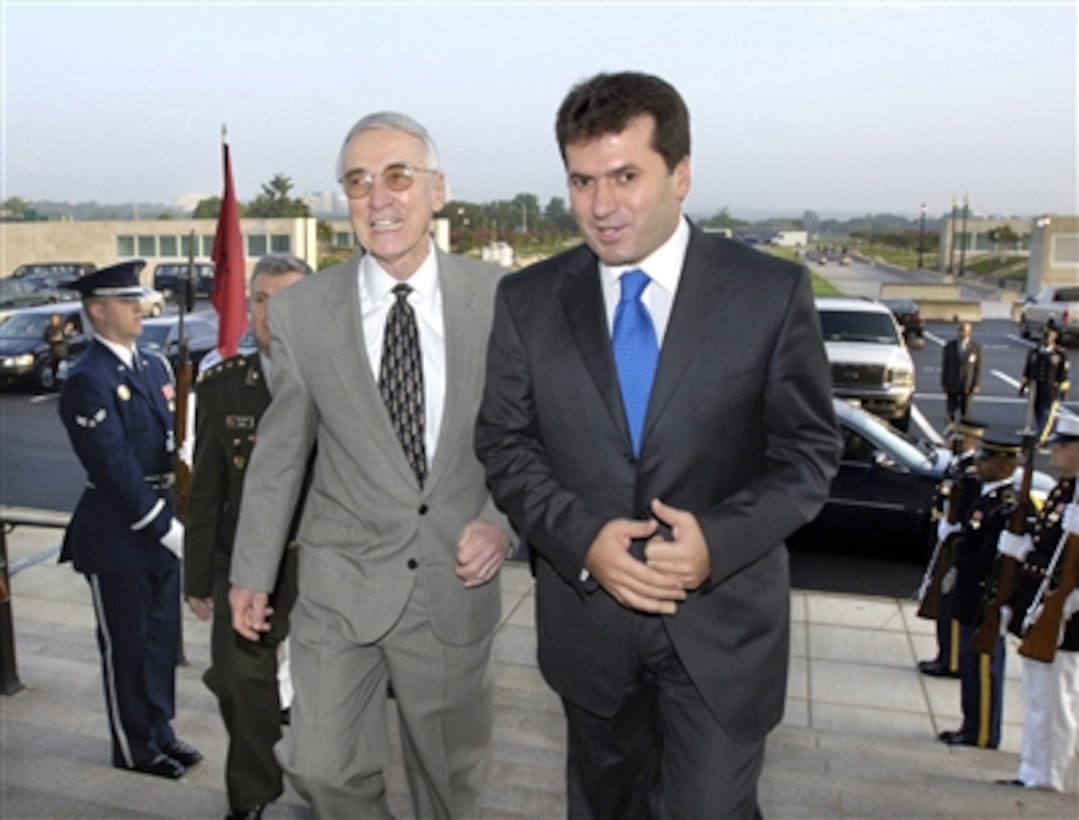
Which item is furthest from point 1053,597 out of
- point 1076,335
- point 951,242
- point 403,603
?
point 951,242

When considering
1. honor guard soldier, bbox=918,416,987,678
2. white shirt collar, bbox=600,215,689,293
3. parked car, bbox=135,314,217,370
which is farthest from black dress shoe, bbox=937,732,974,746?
parked car, bbox=135,314,217,370

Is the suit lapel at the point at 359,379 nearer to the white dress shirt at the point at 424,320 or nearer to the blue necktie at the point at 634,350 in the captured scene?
the white dress shirt at the point at 424,320

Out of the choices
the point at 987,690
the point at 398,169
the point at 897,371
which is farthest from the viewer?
the point at 897,371

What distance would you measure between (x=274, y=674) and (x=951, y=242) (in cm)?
6761

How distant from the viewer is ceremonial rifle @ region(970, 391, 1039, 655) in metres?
5.01

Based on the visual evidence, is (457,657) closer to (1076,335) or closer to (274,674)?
(274,674)

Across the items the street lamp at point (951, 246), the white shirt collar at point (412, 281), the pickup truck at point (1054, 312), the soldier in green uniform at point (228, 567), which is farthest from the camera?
the street lamp at point (951, 246)

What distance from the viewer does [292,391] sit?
2795mm

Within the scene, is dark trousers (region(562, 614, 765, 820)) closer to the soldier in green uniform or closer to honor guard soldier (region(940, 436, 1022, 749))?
the soldier in green uniform

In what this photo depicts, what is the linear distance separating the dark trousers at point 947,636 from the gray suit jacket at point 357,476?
401 centimetres

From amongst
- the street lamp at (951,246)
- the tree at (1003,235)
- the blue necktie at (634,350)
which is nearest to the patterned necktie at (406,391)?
the blue necktie at (634,350)

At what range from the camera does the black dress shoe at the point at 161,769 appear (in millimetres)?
3939

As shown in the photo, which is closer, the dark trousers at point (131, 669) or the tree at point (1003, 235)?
the dark trousers at point (131, 669)

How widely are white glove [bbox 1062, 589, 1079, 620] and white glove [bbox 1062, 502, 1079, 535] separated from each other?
0.90ft
